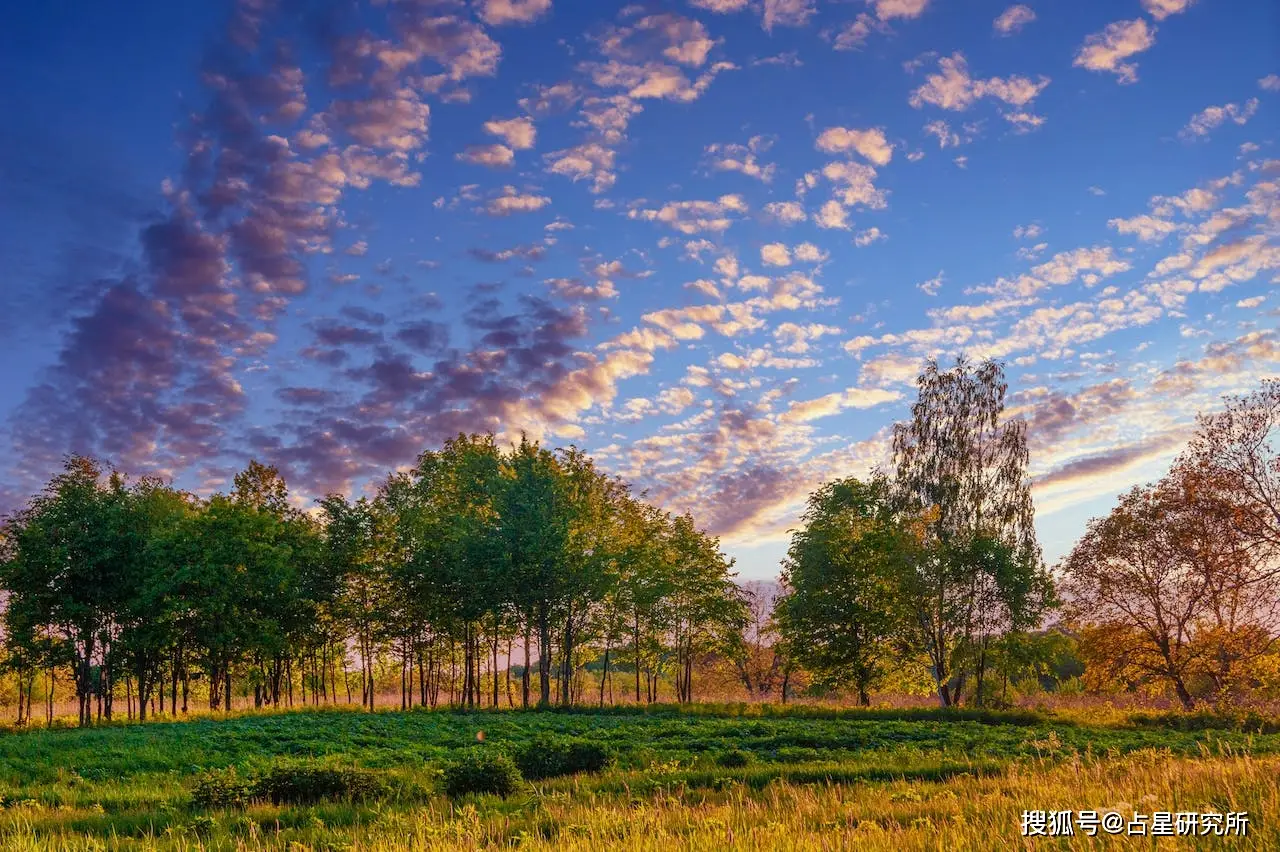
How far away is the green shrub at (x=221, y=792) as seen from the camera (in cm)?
1383

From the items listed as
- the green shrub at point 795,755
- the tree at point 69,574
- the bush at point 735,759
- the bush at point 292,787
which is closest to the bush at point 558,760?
the bush at point 735,759

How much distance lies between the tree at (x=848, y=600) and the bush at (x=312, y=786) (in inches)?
1771

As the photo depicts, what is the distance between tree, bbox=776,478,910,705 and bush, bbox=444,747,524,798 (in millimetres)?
43047

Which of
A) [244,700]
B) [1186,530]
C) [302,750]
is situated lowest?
[244,700]

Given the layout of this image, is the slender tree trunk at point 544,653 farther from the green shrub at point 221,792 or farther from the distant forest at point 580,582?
the green shrub at point 221,792

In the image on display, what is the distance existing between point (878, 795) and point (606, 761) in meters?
9.77

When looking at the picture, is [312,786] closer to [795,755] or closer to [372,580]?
[795,755]

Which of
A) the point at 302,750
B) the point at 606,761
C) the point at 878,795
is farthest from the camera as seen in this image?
the point at 302,750

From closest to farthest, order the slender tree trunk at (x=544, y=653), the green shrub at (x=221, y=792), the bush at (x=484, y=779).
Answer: the green shrub at (x=221, y=792), the bush at (x=484, y=779), the slender tree trunk at (x=544, y=653)

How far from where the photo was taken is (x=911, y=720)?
3869 cm

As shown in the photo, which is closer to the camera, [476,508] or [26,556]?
[26,556]

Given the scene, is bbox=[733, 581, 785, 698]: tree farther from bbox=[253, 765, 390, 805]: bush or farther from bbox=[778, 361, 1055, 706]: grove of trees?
bbox=[253, 765, 390, 805]: bush

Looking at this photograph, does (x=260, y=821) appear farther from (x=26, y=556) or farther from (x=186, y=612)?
(x=26, y=556)

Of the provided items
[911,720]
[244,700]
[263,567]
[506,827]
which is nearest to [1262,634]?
[911,720]
